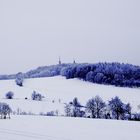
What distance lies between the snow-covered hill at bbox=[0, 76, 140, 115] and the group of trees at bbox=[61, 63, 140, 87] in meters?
4.10

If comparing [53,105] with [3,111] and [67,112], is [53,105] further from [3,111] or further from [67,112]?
[3,111]

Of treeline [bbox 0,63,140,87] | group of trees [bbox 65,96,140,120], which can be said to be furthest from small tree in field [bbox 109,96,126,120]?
treeline [bbox 0,63,140,87]

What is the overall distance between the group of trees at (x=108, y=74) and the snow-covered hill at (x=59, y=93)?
13.5 feet

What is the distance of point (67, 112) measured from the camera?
177 ft

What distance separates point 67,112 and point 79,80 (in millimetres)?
55005

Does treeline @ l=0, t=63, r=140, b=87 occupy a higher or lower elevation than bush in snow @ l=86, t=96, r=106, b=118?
higher

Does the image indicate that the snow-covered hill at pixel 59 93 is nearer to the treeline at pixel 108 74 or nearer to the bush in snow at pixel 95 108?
the treeline at pixel 108 74

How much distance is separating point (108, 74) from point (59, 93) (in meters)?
25.3

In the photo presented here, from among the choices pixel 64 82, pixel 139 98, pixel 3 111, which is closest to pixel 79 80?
pixel 64 82

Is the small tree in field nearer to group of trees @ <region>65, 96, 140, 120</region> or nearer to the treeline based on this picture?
group of trees @ <region>65, 96, 140, 120</region>

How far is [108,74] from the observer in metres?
106

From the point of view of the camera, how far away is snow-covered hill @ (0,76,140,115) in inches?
2653

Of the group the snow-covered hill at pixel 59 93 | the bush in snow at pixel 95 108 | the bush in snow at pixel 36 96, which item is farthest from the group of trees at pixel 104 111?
the bush in snow at pixel 36 96

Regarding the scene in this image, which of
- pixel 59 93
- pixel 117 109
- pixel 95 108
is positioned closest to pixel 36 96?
pixel 59 93
